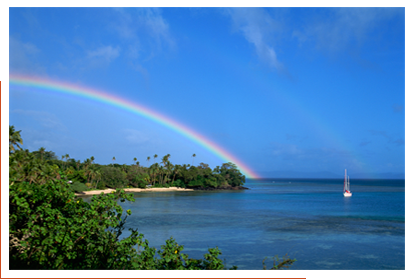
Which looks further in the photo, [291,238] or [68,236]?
[291,238]

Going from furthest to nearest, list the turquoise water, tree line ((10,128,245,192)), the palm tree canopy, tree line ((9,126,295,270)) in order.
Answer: tree line ((10,128,245,192))
the palm tree canopy
the turquoise water
tree line ((9,126,295,270))

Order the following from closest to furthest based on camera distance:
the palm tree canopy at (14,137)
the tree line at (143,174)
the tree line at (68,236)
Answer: the tree line at (68,236)
the palm tree canopy at (14,137)
the tree line at (143,174)

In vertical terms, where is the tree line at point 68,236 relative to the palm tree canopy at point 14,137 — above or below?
below

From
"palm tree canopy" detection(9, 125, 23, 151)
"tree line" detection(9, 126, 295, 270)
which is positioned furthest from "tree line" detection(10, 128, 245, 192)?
"tree line" detection(9, 126, 295, 270)

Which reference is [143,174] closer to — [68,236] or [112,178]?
[112,178]

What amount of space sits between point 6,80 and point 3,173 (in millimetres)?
1139

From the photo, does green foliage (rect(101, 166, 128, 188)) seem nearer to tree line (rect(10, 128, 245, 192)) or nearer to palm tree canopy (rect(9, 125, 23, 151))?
tree line (rect(10, 128, 245, 192))

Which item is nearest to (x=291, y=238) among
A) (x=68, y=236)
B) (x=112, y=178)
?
(x=68, y=236)

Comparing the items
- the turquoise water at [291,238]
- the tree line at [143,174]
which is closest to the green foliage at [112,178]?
the tree line at [143,174]

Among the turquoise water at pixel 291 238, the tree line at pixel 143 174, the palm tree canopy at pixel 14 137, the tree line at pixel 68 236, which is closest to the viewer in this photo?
the tree line at pixel 68 236

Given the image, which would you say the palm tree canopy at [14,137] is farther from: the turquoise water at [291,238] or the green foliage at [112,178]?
the green foliage at [112,178]

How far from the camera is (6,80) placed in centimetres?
390

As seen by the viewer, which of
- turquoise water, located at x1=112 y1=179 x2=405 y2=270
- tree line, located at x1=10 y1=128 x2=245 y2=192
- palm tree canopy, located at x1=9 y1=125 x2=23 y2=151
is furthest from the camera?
tree line, located at x1=10 y1=128 x2=245 y2=192
